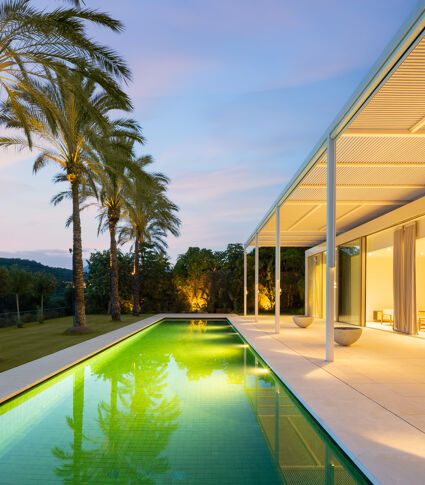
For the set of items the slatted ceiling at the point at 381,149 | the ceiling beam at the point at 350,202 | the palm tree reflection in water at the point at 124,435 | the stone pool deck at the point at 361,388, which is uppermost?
the slatted ceiling at the point at 381,149

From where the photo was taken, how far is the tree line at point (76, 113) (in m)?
8.08

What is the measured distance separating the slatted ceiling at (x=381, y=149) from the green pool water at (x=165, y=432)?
424cm

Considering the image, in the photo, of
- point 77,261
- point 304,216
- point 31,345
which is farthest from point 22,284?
point 304,216

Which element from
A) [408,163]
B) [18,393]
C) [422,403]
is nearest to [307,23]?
[408,163]

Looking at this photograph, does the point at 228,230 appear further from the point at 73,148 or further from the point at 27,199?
the point at 73,148

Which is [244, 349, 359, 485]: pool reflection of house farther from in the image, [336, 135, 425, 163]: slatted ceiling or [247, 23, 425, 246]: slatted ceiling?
[336, 135, 425, 163]: slatted ceiling

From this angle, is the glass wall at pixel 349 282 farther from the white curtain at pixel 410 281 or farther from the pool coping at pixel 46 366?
the pool coping at pixel 46 366

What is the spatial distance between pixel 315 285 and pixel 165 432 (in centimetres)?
1811

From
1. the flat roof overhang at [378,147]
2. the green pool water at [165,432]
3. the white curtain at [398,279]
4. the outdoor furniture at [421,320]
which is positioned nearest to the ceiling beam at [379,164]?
the flat roof overhang at [378,147]

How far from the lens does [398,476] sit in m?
2.95

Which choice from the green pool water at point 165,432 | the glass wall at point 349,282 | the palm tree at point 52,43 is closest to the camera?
the green pool water at point 165,432

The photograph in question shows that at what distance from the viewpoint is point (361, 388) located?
18.3 ft

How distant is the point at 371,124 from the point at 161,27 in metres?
9.21

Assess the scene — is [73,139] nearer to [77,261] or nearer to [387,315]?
[77,261]
